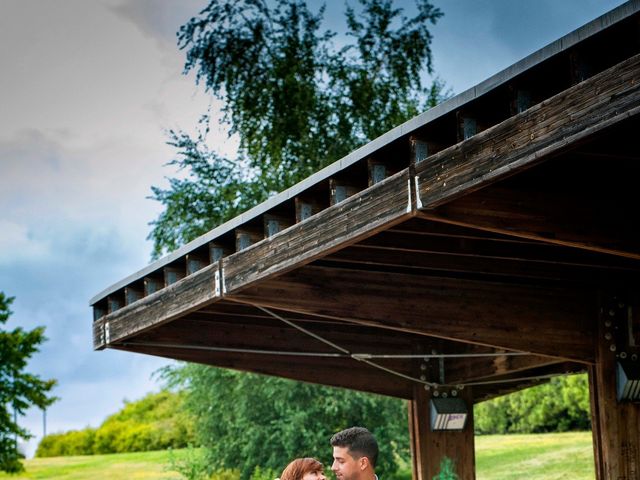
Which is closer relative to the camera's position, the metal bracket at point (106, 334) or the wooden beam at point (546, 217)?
the wooden beam at point (546, 217)

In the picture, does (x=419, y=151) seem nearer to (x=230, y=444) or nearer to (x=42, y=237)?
(x=230, y=444)

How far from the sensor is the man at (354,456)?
6.08 meters

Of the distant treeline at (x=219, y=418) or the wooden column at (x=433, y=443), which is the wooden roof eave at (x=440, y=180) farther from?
the distant treeline at (x=219, y=418)

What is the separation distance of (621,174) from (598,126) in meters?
1.53

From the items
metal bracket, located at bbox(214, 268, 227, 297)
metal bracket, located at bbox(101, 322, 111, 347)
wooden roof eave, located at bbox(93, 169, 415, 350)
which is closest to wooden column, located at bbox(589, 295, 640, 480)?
wooden roof eave, located at bbox(93, 169, 415, 350)

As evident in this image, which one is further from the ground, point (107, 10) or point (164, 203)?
point (107, 10)

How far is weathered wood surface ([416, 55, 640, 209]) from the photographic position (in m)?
5.27

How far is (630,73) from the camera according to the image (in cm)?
520

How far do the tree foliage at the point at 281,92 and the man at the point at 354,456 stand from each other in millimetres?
16502

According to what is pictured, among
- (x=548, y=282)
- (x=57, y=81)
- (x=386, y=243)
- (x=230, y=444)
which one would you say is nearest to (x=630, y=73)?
(x=386, y=243)

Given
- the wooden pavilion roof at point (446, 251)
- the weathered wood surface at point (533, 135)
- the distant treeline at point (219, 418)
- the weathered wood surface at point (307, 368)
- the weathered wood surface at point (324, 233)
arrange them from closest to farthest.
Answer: the weathered wood surface at point (533, 135)
the wooden pavilion roof at point (446, 251)
the weathered wood surface at point (324, 233)
the weathered wood surface at point (307, 368)
the distant treeline at point (219, 418)

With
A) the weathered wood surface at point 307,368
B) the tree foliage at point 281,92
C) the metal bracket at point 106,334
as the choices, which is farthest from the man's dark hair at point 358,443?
the tree foliage at point 281,92

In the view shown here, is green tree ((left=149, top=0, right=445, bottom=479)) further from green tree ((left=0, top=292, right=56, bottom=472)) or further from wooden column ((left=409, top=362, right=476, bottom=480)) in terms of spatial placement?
wooden column ((left=409, top=362, right=476, bottom=480))

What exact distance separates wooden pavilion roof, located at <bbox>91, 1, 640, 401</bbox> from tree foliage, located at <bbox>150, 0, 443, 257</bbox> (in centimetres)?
1053
